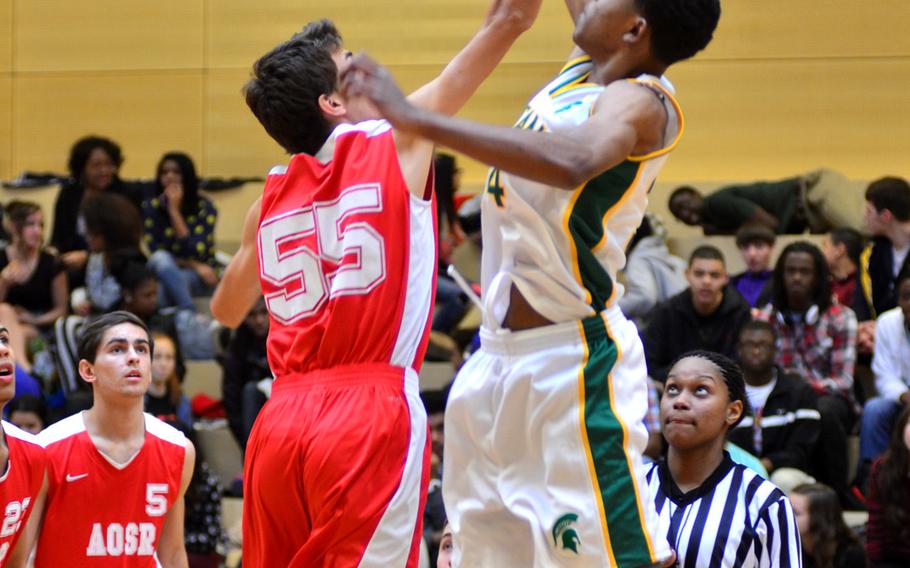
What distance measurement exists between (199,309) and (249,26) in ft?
8.46

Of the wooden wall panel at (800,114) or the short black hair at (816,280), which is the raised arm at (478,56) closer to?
→ the short black hair at (816,280)

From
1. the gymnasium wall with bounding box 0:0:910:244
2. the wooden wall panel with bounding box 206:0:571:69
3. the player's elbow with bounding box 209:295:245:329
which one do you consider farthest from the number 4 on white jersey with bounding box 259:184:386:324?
the wooden wall panel with bounding box 206:0:571:69

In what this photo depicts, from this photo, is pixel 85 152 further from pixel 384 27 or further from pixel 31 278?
pixel 384 27

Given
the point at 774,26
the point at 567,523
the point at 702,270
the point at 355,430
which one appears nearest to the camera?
the point at 567,523

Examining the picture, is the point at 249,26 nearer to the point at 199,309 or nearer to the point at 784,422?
the point at 199,309

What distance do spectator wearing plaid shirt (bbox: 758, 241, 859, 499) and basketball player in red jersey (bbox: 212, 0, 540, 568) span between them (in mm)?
4240

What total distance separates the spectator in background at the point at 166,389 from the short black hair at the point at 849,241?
3.97 meters

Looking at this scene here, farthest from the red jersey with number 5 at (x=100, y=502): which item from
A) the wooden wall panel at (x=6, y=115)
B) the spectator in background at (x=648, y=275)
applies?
the wooden wall panel at (x=6, y=115)

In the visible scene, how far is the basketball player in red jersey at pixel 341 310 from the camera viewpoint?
3512 millimetres

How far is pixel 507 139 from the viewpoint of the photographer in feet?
9.36

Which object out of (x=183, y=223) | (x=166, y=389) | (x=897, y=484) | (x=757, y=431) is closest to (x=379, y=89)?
(x=897, y=484)

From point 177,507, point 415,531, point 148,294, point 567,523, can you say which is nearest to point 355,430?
point 415,531

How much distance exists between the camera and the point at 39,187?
1048 centimetres

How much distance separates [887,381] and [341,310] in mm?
4545
